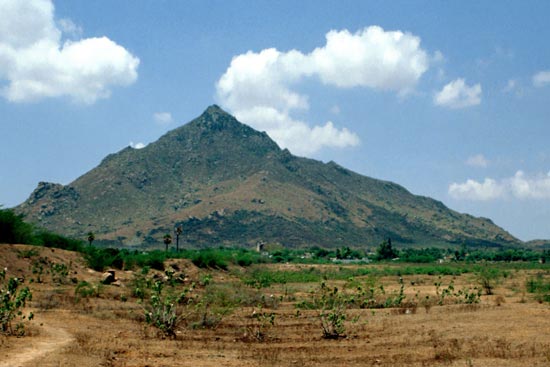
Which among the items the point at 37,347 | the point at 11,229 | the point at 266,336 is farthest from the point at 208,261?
the point at 37,347

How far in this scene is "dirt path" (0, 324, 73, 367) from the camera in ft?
43.8

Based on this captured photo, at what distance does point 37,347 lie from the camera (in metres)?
15.3

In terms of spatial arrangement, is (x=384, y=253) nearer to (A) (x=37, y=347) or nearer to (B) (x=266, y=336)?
(B) (x=266, y=336)

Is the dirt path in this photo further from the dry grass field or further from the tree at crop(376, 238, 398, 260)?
the tree at crop(376, 238, 398, 260)

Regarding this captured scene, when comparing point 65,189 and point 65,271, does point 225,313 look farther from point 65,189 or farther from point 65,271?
point 65,189

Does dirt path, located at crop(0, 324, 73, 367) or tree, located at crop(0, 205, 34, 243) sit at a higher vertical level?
tree, located at crop(0, 205, 34, 243)

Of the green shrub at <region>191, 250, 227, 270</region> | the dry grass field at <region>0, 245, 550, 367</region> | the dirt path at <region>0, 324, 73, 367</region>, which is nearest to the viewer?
the dirt path at <region>0, 324, 73, 367</region>

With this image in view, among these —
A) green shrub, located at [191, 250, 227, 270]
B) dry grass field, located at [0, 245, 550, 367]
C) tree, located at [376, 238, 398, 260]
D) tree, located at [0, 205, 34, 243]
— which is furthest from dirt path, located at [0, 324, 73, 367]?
tree, located at [376, 238, 398, 260]

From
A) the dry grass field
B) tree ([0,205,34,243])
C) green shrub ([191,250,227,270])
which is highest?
Result: tree ([0,205,34,243])

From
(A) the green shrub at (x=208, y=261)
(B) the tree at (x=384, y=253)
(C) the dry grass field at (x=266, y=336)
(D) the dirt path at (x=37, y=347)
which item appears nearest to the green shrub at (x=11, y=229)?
(C) the dry grass field at (x=266, y=336)

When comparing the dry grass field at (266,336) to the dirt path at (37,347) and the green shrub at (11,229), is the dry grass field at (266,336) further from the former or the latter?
the green shrub at (11,229)

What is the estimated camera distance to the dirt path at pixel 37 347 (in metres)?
13.4

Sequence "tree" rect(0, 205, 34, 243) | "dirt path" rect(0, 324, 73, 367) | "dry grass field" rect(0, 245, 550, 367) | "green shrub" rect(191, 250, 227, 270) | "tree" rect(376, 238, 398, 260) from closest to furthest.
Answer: "dirt path" rect(0, 324, 73, 367), "dry grass field" rect(0, 245, 550, 367), "tree" rect(0, 205, 34, 243), "green shrub" rect(191, 250, 227, 270), "tree" rect(376, 238, 398, 260)

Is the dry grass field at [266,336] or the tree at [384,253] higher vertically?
the tree at [384,253]
